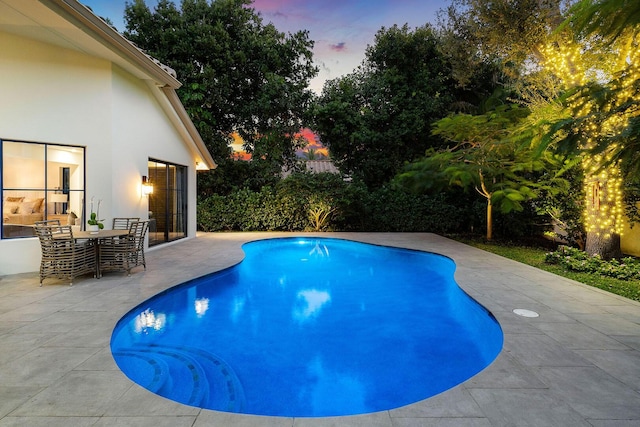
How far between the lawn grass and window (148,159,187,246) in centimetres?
1036

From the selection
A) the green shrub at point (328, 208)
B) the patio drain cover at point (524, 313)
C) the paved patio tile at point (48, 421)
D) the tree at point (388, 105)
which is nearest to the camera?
the paved patio tile at point (48, 421)

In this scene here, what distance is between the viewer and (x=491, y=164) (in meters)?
11.7

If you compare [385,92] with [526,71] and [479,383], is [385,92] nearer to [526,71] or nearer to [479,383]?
[526,71]

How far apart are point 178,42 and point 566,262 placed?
57.9ft

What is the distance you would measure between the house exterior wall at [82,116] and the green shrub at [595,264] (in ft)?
35.5

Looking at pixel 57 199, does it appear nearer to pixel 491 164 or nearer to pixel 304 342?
pixel 304 342

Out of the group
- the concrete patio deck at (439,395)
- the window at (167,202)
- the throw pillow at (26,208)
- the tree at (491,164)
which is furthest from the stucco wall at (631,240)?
the throw pillow at (26,208)

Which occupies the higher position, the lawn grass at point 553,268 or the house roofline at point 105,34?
the house roofline at point 105,34

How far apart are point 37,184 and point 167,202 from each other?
4361mm

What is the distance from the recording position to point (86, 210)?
8312 millimetres

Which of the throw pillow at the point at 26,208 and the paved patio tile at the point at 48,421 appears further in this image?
the throw pillow at the point at 26,208

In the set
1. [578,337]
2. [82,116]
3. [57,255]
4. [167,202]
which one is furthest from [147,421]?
[167,202]

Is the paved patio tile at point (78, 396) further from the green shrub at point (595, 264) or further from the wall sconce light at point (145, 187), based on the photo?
the green shrub at point (595, 264)

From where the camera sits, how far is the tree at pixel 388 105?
1756 cm
